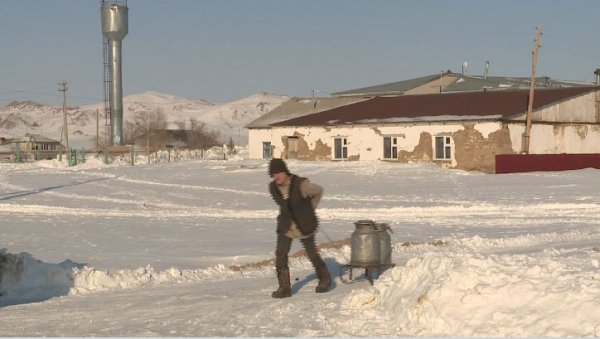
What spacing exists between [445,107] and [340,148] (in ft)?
21.3

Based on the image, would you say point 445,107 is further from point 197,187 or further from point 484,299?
Answer: point 484,299

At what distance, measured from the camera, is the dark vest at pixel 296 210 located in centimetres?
1159

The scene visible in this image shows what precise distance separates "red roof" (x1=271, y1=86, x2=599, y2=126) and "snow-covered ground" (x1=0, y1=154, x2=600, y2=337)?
7442mm

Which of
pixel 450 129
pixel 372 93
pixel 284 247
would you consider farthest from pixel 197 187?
pixel 372 93

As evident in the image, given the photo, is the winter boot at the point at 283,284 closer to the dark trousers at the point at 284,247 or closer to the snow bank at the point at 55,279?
the dark trousers at the point at 284,247

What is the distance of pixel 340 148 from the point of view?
5091cm

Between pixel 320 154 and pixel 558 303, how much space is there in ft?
141

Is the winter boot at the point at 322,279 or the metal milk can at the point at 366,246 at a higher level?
the metal milk can at the point at 366,246

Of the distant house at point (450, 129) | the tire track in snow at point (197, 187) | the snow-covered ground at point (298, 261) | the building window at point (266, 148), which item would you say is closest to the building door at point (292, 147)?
the distant house at point (450, 129)

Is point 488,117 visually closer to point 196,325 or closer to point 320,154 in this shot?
point 320,154

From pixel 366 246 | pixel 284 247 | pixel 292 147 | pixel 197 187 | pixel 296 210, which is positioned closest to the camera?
pixel 296 210

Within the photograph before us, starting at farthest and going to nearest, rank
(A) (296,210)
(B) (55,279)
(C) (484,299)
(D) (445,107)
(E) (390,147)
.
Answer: (D) (445,107), (E) (390,147), (B) (55,279), (A) (296,210), (C) (484,299)

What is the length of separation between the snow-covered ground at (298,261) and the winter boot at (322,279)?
0.26 meters

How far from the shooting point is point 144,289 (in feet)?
42.9
